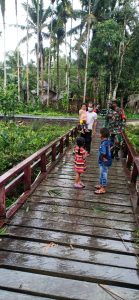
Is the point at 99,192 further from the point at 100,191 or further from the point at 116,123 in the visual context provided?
the point at 116,123

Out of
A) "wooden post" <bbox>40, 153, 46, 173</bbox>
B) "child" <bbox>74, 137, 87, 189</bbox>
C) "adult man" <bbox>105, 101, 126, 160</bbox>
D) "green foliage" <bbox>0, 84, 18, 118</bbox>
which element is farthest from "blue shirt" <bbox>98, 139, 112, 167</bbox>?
"green foliage" <bbox>0, 84, 18, 118</bbox>

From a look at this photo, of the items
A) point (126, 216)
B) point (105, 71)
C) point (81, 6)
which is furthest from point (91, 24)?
point (126, 216)

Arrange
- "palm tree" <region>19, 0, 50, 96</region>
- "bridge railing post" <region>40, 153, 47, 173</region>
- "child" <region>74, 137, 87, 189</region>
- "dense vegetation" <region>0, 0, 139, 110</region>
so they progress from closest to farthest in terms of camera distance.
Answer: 1. "child" <region>74, 137, 87, 189</region>
2. "bridge railing post" <region>40, 153, 47, 173</region>
3. "dense vegetation" <region>0, 0, 139, 110</region>
4. "palm tree" <region>19, 0, 50, 96</region>

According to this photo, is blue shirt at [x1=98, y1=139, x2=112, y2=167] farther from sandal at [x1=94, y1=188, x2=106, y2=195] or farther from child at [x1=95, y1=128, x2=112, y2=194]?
sandal at [x1=94, y1=188, x2=106, y2=195]

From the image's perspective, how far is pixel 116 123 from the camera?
31.7ft

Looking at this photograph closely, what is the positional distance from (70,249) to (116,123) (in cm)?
624

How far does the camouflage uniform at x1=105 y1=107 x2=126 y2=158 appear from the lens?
9.51 m

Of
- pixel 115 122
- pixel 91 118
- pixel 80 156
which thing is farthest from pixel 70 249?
pixel 115 122

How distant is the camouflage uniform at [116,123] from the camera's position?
9.51 metres

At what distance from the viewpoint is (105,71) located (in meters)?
32.3

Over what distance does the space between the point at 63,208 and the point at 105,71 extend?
2861 centimetres

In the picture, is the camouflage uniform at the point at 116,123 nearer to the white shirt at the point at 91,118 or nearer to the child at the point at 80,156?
the white shirt at the point at 91,118

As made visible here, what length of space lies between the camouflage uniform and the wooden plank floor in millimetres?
3818

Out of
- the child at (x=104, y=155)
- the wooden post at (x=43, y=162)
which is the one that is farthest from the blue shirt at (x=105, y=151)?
the wooden post at (x=43, y=162)
